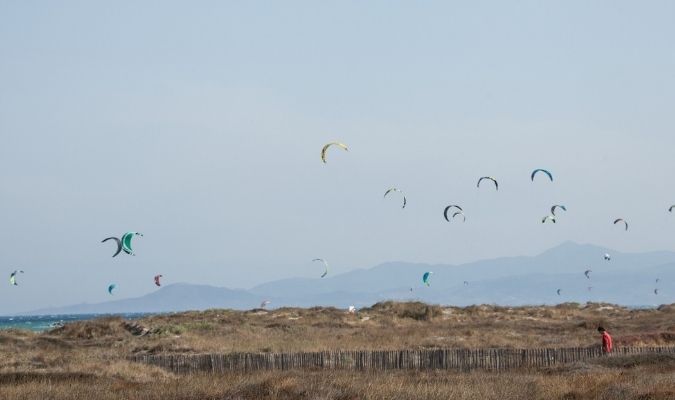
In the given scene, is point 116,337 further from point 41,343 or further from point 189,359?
point 189,359

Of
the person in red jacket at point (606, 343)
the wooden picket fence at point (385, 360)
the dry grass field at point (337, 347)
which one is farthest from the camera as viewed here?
the wooden picket fence at point (385, 360)

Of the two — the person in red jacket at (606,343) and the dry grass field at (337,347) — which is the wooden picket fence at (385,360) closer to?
the person in red jacket at (606,343)

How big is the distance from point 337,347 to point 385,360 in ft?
27.9

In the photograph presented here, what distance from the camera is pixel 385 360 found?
3341cm

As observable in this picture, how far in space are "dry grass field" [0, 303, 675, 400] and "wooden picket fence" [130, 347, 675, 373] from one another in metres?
1.44

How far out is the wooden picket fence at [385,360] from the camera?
32.7 metres

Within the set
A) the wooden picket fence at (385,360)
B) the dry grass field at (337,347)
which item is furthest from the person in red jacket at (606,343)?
the dry grass field at (337,347)

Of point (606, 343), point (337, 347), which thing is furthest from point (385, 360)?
point (337, 347)

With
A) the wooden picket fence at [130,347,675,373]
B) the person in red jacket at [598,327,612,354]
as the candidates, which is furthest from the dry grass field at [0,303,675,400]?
the wooden picket fence at [130,347,675,373]

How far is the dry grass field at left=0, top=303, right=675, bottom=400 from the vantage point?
22.8 metres

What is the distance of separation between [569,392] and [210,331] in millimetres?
33406

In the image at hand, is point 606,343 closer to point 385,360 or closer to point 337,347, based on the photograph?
point 385,360

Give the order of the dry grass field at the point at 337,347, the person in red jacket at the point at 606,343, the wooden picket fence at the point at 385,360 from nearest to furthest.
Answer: the dry grass field at the point at 337,347 → the person in red jacket at the point at 606,343 → the wooden picket fence at the point at 385,360

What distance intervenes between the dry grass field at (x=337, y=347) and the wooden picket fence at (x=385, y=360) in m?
1.44
